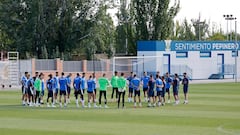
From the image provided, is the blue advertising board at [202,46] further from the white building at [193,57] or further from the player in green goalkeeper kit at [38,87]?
the player in green goalkeeper kit at [38,87]

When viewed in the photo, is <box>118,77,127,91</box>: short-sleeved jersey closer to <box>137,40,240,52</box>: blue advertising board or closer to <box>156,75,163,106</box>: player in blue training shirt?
<box>156,75,163,106</box>: player in blue training shirt

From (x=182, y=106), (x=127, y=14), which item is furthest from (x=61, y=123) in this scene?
(x=127, y=14)

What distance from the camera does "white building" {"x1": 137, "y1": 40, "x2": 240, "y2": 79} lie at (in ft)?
244

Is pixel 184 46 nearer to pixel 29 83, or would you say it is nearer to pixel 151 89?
pixel 151 89

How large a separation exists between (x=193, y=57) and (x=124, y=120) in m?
51.9

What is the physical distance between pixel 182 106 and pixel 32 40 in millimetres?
42340

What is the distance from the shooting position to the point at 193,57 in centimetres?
7794

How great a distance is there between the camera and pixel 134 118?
27734 mm

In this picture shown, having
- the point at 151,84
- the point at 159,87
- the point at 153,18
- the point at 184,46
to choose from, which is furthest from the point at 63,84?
the point at 153,18

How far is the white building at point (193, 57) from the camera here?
74.2 m

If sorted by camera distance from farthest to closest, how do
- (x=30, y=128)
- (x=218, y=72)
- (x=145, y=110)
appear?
(x=218, y=72), (x=145, y=110), (x=30, y=128)

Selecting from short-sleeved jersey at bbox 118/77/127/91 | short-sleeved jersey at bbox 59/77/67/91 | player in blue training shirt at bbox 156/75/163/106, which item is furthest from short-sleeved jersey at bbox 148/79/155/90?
short-sleeved jersey at bbox 59/77/67/91

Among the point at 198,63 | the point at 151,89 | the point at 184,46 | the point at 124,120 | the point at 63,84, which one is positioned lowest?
the point at 124,120

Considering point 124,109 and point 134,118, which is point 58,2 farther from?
point 134,118
